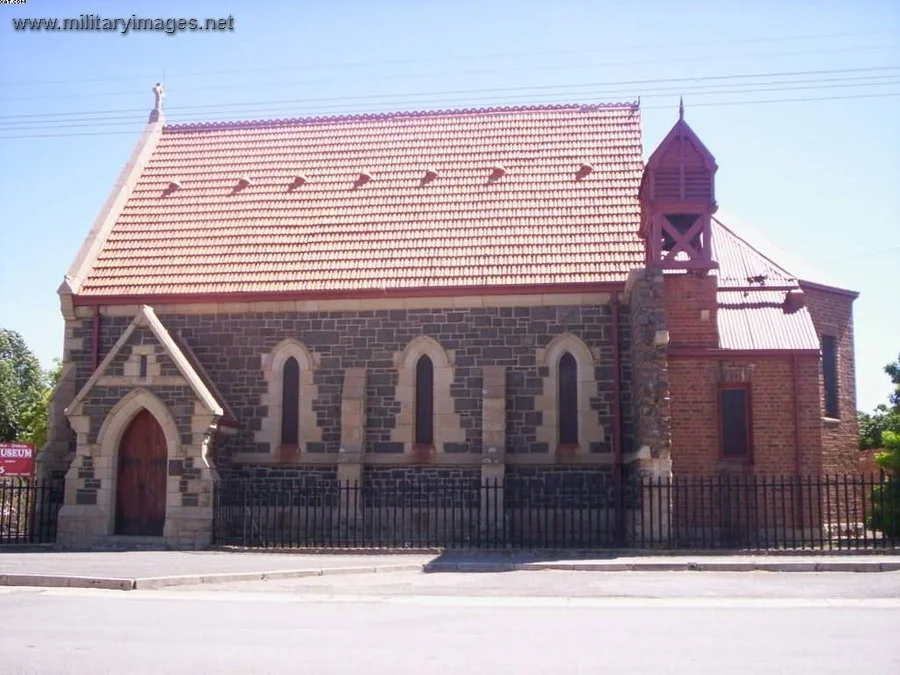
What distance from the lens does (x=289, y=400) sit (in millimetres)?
22219

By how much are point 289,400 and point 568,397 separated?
19.6 feet

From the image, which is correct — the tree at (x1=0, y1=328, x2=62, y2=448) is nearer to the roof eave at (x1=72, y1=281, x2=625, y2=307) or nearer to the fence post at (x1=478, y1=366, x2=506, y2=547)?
the roof eave at (x1=72, y1=281, x2=625, y2=307)

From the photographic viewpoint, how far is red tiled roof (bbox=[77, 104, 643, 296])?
2214 centimetres

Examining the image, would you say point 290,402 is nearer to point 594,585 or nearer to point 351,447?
point 351,447

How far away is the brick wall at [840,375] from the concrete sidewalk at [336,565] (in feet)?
22.2

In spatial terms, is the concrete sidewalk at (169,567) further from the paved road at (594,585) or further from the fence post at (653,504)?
the fence post at (653,504)

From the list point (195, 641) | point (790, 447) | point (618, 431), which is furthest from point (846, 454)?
point (195, 641)

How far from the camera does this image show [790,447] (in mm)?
19984

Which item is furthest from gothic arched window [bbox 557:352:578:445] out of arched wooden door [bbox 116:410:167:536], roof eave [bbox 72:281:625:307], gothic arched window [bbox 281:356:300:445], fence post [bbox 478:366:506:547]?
arched wooden door [bbox 116:410:167:536]

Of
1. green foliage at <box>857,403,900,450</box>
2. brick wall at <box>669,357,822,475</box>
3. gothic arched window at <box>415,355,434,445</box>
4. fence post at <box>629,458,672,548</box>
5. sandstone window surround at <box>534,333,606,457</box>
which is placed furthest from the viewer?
green foliage at <box>857,403,900,450</box>

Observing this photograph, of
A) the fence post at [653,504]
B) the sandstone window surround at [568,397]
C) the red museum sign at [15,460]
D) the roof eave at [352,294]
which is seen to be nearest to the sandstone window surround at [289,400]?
the roof eave at [352,294]

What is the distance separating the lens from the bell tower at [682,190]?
20.0 meters

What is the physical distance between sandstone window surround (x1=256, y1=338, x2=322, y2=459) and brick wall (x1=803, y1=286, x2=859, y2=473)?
36.5ft

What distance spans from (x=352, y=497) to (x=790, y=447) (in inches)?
341
